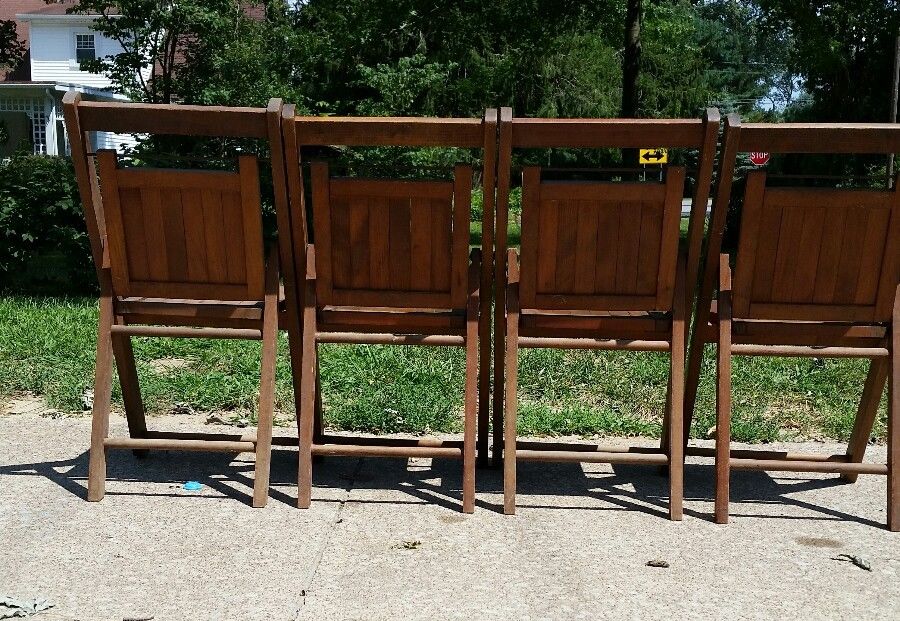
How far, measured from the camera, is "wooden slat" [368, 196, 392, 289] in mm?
3996

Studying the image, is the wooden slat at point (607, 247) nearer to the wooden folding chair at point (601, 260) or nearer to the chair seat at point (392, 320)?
the wooden folding chair at point (601, 260)

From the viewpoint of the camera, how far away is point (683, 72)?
→ 3588 cm

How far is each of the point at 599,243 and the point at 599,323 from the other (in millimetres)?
339

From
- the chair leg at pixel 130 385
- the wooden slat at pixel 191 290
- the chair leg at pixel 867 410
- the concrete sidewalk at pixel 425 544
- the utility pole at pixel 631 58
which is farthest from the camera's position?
the utility pole at pixel 631 58

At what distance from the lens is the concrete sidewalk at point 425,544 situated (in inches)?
122

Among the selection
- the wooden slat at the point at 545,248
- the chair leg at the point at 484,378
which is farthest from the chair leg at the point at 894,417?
the chair leg at the point at 484,378

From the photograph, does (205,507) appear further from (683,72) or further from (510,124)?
(683,72)

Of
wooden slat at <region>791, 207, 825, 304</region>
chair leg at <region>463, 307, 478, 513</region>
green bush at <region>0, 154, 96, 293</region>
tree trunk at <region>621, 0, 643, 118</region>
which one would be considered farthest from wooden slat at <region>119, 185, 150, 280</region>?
tree trunk at <region>621, 0, 643, 118</region>

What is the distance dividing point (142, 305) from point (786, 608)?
9.15 feet

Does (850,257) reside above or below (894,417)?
above

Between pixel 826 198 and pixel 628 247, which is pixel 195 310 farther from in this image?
pixel 826 198

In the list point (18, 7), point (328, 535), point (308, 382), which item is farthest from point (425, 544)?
point (18, 7)

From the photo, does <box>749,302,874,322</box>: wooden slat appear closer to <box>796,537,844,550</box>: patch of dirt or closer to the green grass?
<box>796,537,844,550</box>: patch of dirt

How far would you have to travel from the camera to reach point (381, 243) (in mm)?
4035
